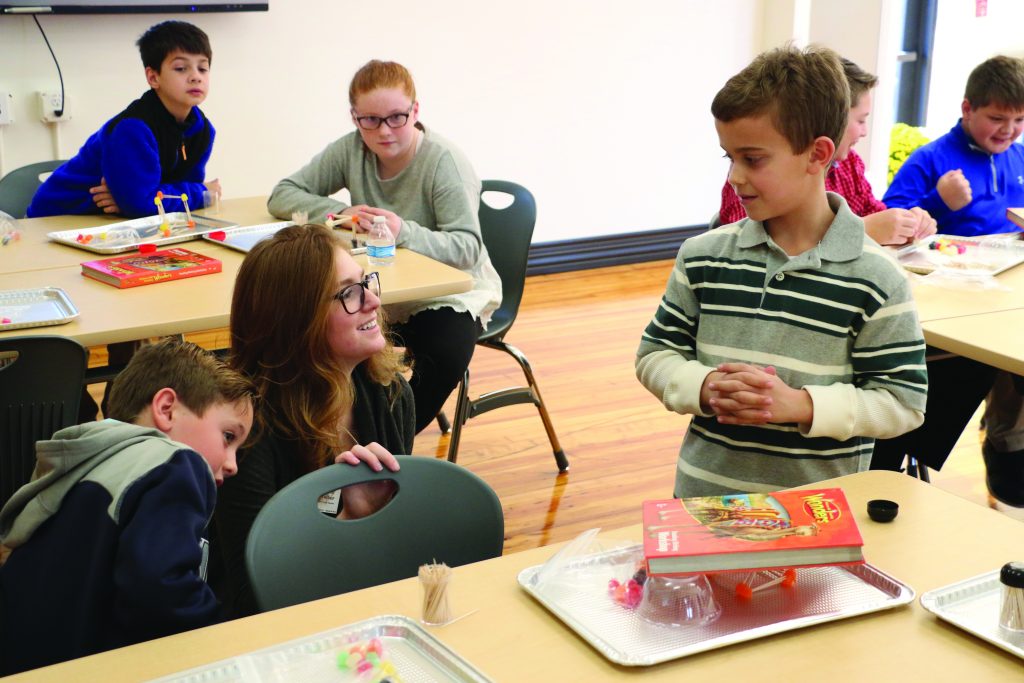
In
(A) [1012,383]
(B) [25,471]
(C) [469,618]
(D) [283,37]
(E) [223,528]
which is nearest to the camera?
(C) [469,618]

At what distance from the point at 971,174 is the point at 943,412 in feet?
3.60

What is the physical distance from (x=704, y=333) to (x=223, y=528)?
0.85 m

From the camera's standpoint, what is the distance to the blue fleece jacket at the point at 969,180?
3.35 metres

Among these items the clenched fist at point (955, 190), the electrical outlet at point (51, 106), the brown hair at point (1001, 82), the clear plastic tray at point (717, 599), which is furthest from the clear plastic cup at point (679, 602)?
the electrical outlet at point (51, 106)

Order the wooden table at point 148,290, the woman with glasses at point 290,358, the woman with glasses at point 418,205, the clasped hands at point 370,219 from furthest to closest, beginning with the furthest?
1. the woman with glasses at point 418,205
2. the clasped hands at point 370,219
3. the wooden table at point 148,290
4. the woman with glasses at point 290,358

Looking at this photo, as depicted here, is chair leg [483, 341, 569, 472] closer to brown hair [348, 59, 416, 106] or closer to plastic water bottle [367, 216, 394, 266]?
plastic water bottle [367, 216, 394, 266]

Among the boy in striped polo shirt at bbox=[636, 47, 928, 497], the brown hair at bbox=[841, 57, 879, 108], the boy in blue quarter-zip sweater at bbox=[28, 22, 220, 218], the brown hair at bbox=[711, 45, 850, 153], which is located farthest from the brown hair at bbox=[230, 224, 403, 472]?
the boy in blue quarter-zip sweater at bbox=[28, 22, 220, 218]

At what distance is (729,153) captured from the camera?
1779 mm

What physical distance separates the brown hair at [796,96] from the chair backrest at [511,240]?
1622mm

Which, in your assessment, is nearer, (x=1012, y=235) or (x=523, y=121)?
(x=1012, y=235)

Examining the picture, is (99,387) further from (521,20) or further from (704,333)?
(704,333)

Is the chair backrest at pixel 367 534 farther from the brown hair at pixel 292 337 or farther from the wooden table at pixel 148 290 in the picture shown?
the wooden table at pixel 148 290

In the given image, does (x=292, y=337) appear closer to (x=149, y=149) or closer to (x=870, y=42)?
(x=149, y=149)

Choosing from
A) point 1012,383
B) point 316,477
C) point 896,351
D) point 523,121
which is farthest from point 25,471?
point 523,121
